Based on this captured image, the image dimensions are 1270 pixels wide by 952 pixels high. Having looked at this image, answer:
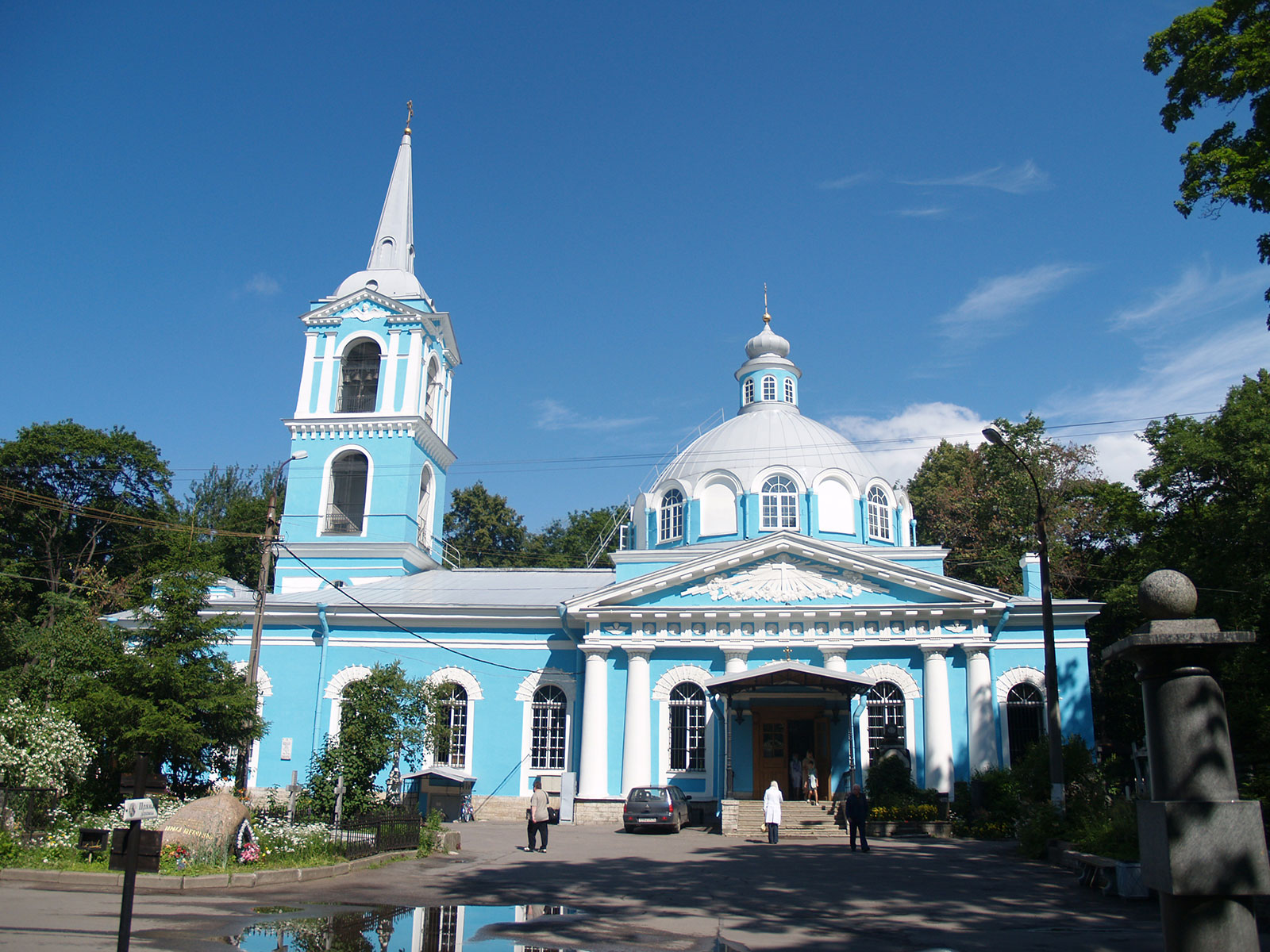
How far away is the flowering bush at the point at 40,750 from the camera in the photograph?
16.0 metres

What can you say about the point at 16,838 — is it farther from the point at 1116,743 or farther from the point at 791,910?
the point at 1116,743

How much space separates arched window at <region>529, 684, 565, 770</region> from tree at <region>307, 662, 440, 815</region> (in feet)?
24.5

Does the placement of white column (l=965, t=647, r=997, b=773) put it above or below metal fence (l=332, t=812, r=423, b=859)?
above

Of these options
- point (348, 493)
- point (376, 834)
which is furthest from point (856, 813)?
point (348, 493)

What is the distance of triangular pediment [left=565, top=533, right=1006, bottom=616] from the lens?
91.6 ft

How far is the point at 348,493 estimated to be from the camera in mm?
35562

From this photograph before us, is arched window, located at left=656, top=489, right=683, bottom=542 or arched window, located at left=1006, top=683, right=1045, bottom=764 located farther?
arched window, located at left=656, top=489, right=683, bottom=542

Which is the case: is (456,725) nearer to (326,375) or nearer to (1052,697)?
(326,375)

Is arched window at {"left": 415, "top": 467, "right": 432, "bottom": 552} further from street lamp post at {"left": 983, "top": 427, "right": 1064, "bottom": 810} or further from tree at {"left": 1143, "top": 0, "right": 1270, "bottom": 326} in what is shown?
tree at {"left": 1143, "top": 0, "right": 1270, "bottom": 326}

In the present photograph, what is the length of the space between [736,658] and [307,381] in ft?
61.4

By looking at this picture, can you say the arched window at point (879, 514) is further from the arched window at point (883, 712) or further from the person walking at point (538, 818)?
the person walking at point (538, 818)

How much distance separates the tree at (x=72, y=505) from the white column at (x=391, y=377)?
1271 centimetres

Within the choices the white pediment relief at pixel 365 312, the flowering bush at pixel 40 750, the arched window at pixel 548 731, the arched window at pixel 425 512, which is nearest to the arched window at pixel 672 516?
the arched window at pixel 548 731

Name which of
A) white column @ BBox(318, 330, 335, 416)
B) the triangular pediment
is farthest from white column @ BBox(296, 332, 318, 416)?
the triangular pediment
